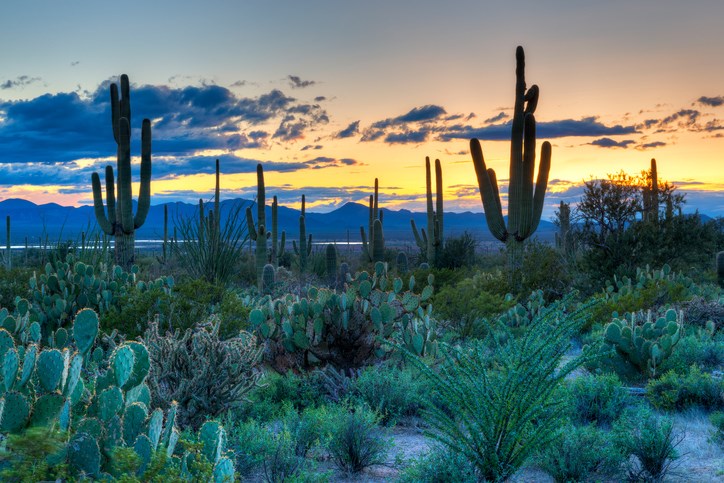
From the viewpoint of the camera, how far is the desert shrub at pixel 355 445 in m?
5.41

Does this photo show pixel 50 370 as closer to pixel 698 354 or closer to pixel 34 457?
pixel 34 457

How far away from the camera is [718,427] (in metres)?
6.30

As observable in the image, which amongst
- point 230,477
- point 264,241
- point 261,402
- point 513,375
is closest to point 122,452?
point 230,477

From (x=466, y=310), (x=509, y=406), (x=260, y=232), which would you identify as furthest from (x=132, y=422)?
(x=260, y=232)

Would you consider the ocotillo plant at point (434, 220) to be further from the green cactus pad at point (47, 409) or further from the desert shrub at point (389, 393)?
the green cactus pad at point (47, 409)

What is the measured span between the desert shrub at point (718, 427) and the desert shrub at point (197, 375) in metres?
4.10

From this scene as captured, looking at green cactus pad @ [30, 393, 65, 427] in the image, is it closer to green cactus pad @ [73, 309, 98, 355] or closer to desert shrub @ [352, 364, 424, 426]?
green cactus pad @ [73, 309, 98, 355]

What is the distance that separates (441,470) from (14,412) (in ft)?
9.35

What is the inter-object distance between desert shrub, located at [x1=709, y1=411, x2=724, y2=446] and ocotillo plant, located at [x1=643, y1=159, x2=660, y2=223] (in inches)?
804

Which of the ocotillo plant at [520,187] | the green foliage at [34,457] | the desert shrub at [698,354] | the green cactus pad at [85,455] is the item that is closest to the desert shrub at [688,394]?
the desert shrub at [698,354]

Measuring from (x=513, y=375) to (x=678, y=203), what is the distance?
30488 mm

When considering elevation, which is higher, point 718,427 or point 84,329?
point 84,329

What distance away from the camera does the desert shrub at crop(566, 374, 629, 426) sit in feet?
22.2

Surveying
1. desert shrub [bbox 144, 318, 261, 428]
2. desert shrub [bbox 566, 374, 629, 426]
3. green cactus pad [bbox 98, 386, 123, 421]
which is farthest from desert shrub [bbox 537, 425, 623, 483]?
green cactus pad [bbox 98, 386, 123, 421]
